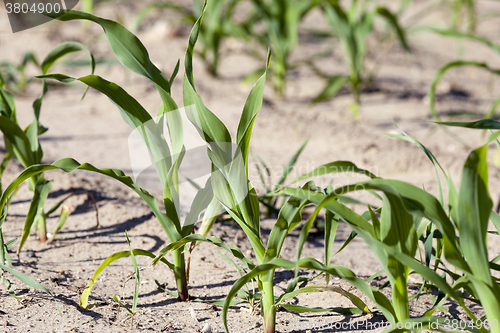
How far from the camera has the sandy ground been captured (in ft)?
3.84

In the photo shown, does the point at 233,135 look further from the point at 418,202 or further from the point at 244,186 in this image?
the point at 418,202

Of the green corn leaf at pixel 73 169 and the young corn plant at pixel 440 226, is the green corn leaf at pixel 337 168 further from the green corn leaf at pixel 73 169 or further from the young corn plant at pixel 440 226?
the green corn leaf at pixel 73 169

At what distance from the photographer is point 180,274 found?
3.88 feet

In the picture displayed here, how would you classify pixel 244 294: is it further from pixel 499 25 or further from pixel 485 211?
pixel 499 25

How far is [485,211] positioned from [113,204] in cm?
132

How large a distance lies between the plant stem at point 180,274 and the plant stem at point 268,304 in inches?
9.4

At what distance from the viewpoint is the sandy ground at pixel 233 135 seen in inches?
46.0

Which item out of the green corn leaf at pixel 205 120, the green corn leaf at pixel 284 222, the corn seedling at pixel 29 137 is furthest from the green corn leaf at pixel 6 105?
the green corn leaf at pixel 284 222

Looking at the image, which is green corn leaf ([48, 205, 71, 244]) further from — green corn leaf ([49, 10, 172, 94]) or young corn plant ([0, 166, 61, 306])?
green corn leaf ([49, 10, 172, 94])

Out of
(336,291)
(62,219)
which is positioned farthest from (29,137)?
(336,291)

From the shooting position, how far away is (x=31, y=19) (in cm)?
431

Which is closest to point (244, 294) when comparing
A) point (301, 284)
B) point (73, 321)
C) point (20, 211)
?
point (301, 284)

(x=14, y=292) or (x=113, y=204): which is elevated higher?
(x=113, y=204)

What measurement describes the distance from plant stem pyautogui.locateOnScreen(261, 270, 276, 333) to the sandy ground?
78 mm
